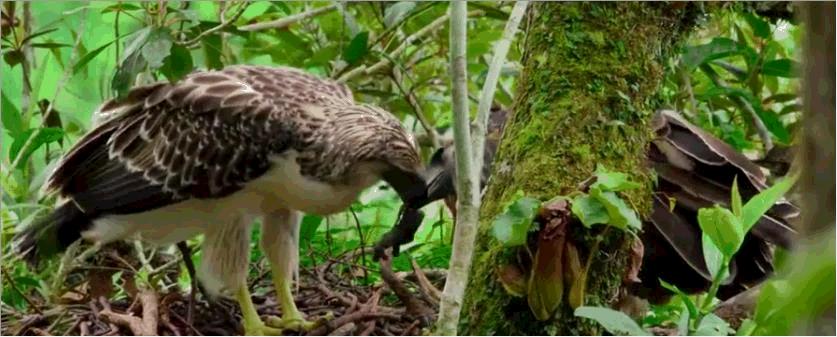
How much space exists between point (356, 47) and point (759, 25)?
0.93 m

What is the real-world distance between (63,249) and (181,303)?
1.28ft

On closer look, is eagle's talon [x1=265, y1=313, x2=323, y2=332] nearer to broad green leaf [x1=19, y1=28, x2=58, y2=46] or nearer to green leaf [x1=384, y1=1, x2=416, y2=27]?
green leaf [x1=384, y1=1, x2=416, y2=27]

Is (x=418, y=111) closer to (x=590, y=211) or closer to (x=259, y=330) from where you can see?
(x=259, y=330)

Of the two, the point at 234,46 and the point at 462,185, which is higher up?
Result: the point at 234,46

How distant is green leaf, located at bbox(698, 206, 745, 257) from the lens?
139cm

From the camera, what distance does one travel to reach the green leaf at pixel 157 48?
2.38m

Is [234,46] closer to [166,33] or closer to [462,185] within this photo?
[166,33]

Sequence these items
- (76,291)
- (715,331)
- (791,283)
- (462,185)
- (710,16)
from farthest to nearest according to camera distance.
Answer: (76,291) → (710,16) → (462,185) → (715,331) → (791,283)

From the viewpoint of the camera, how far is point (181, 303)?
2574 mm

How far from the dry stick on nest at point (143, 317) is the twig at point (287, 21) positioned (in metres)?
0.79

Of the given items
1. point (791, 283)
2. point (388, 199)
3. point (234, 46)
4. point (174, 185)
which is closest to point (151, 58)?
point (174, 185)

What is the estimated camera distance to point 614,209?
1.50 metres

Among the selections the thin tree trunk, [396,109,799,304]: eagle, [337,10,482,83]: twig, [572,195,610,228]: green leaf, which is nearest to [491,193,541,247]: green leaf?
[572,195,610,228]: green leaf

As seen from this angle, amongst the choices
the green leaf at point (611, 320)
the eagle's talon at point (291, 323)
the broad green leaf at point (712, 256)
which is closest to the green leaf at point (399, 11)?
the eagle's talon at point (291, 323)
